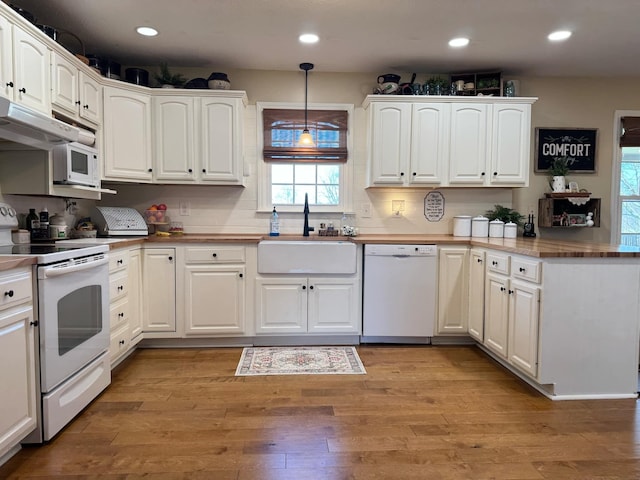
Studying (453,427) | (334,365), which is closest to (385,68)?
(334,365)

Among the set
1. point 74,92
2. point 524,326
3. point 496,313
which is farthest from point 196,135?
point 524,326

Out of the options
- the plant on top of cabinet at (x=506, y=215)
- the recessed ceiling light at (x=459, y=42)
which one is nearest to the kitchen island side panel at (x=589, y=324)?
the plant on top of cabinet at (x=506, y=215)

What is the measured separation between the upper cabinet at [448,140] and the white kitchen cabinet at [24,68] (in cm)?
240

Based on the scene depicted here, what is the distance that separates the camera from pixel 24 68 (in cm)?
224

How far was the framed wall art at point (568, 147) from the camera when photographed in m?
3.85

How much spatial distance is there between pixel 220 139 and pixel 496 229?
2.58 meters

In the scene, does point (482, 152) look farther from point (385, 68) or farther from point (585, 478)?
point (585, 478)

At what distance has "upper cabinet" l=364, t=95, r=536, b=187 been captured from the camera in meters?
3.49

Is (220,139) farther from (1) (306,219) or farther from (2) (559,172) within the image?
(2) (559,172)

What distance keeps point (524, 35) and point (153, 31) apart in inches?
110

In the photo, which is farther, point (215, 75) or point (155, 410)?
point (215, 75)

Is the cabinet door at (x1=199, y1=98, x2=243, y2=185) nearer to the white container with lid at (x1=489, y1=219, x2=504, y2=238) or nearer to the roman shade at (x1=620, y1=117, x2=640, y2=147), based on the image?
the white container with lid at (x1=489, y1=219, x2=504, y2=238)

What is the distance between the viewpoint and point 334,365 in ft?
9.39

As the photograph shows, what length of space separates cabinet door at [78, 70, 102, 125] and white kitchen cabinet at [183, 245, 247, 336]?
1203mm
